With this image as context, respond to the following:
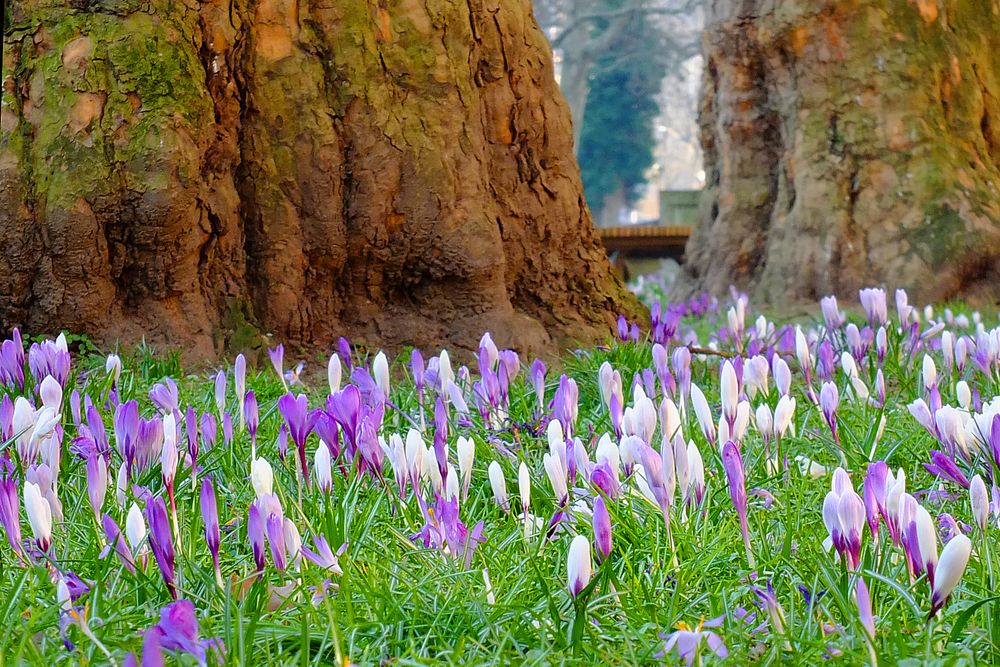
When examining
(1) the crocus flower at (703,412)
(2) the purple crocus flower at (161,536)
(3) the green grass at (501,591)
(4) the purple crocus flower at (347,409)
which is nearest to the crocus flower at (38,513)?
(3) the green grass at (501,591)

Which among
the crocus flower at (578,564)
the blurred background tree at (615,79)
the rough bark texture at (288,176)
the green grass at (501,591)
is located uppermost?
the blurred background tree at (615,79)

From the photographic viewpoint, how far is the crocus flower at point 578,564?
1449 millimetres

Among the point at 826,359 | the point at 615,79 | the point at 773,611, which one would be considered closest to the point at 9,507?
the point at 773,611

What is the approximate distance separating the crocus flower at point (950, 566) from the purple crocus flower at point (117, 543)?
1.15m

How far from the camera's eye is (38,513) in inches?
66.0

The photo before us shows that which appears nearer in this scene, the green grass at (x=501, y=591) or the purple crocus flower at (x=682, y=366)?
the green grass at (x=501, y=591)

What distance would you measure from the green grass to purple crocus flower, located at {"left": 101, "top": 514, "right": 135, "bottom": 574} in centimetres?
3

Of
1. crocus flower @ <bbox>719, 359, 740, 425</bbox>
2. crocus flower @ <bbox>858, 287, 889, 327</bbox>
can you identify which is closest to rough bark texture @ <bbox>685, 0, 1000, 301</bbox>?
crocus flower @ <bbox>858, 287, 889, 327</bbox>

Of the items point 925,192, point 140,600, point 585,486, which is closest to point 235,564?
point 140,600

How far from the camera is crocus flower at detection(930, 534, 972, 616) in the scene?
1370 millimetres

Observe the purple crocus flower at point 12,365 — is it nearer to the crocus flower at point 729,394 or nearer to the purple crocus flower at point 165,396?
the purple crocus flower at point 165,396

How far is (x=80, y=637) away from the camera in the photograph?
1605mm

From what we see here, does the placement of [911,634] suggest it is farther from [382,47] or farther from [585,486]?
[382,47]

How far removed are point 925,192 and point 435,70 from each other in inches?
182
